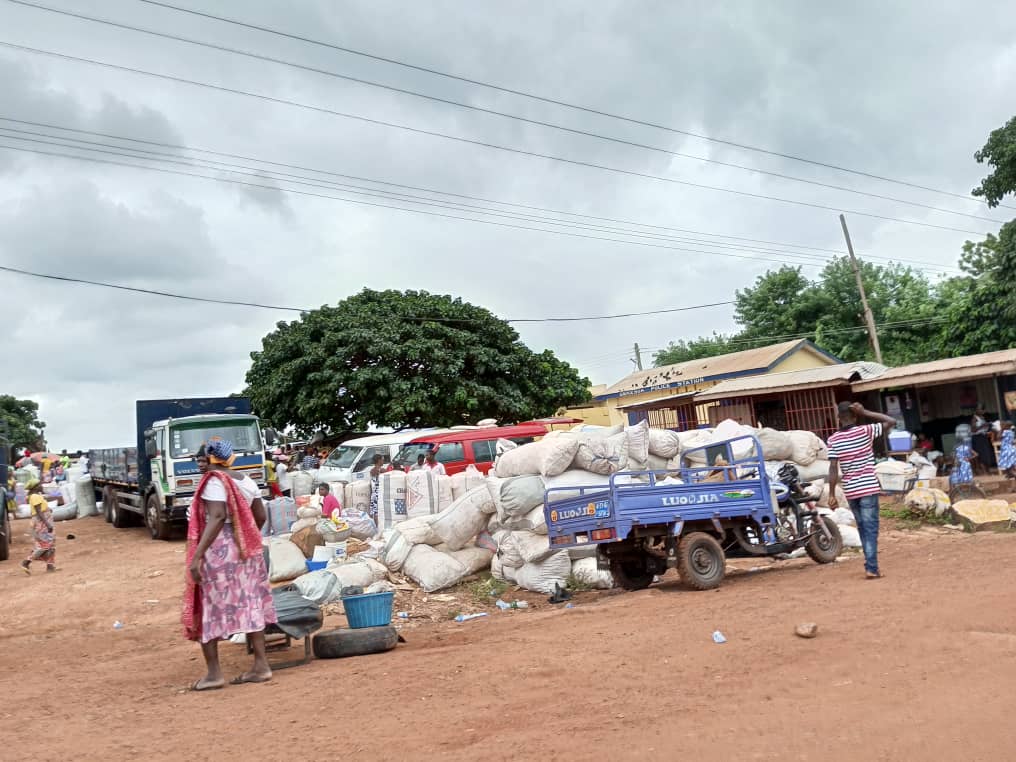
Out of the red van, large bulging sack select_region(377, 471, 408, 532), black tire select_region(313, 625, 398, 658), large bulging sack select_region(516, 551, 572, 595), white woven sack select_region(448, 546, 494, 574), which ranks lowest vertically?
black tire select_region(313, 625, 398, 658)

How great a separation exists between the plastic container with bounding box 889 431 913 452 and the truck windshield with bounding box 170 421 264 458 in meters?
12.4

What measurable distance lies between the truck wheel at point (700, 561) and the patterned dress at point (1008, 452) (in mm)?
8634

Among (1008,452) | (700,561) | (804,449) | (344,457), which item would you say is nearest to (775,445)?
(804,449)

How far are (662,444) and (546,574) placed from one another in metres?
3.09

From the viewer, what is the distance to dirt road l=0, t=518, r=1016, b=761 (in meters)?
4.00

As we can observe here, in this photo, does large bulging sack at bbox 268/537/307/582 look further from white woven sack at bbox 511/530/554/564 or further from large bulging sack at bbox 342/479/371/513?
large bulging sack at bbox 342/479/371/513

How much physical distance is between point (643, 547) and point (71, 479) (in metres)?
19.8

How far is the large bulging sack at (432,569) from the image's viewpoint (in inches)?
402

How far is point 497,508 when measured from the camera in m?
10.4

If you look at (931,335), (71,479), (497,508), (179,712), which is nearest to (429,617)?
(497,508)

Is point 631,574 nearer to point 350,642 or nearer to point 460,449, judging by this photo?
point 350,642

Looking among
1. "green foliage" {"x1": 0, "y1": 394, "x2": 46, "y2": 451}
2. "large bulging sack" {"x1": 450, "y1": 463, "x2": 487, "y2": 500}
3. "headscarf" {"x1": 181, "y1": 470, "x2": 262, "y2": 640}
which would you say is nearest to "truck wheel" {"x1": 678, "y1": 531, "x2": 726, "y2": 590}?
"headscarf" {"x1": 181, "y1": 470, "x2": 262, "y2": 640}

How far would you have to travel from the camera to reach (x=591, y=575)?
32.2 ft

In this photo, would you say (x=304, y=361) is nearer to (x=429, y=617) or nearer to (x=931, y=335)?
(x=429, y=617)
